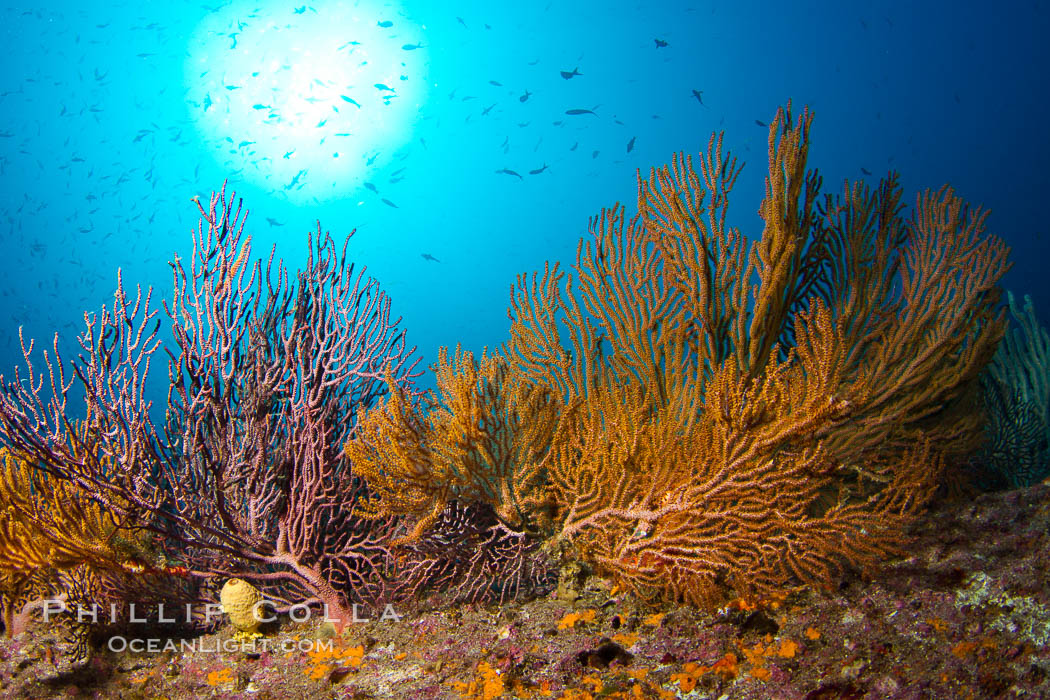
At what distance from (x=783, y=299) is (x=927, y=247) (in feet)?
4.35

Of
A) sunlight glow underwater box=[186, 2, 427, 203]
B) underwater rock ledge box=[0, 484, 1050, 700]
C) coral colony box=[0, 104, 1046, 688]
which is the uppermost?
sunlight glow underwater box=[186, 2, 427, 203]

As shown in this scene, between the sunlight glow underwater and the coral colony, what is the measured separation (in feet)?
107

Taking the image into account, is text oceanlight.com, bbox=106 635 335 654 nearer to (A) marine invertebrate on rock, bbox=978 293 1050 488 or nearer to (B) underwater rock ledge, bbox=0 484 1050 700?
(B) underwater rock ledge, bbox=0 484 1050 700

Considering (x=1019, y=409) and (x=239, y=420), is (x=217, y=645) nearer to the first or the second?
(x=239, y=420)

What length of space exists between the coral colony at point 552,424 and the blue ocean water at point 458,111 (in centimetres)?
2841

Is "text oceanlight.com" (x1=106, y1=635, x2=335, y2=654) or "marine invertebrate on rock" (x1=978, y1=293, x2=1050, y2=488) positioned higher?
"marine invertebrate on rock" (x1=978, y1=293, x2=1050, y2=488)

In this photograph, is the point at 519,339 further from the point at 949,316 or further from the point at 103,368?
the point at 949,316

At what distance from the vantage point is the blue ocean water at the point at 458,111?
3506cm

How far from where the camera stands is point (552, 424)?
3104 mm

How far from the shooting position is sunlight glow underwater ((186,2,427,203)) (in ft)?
108

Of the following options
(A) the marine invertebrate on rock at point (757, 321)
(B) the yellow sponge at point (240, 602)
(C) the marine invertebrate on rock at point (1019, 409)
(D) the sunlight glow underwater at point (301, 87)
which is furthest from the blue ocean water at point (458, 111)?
(B) the yellow sponge at point (240, 602)

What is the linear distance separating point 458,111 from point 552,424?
4313cm

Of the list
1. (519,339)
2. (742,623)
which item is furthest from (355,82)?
(742,623)

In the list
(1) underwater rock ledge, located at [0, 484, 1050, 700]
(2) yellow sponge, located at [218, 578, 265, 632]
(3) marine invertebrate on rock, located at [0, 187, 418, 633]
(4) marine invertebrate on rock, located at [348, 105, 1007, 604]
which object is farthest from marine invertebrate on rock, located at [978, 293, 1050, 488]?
(2) yellow sponge, located at [218, 578, 265, 632]
